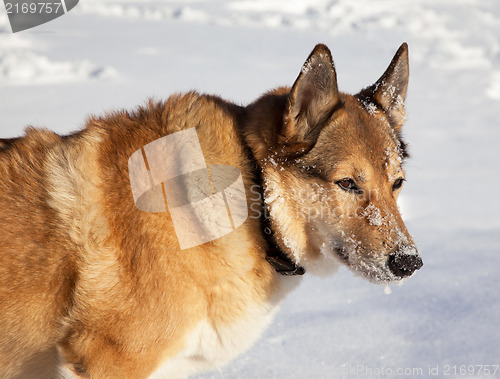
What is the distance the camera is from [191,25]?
11.9 metres

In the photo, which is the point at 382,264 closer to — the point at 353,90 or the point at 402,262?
the point at 402,262

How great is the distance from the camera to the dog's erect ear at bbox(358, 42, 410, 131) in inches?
104

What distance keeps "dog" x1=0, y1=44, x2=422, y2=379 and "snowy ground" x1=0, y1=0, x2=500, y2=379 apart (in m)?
0.69

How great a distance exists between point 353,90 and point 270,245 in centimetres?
598

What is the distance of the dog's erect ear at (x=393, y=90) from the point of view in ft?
8.68

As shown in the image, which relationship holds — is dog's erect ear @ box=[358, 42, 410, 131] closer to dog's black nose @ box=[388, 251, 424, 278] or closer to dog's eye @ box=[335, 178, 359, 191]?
dog's eye @ box=[335, 178, 359, 191]

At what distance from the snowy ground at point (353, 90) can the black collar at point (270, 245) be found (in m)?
1.16

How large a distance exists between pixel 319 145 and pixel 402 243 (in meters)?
0.67

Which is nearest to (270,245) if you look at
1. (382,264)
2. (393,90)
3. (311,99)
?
(382,264)

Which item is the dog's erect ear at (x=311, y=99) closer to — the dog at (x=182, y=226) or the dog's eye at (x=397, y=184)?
the dog at (x=182, y=226)

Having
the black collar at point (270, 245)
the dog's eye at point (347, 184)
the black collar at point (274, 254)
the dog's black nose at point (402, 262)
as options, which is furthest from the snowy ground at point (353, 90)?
the dog's eye at point (347, 184)

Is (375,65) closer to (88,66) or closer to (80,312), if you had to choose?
(88,66)

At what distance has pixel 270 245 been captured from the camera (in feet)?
7.83

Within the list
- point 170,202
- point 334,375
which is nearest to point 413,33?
point 334,375
